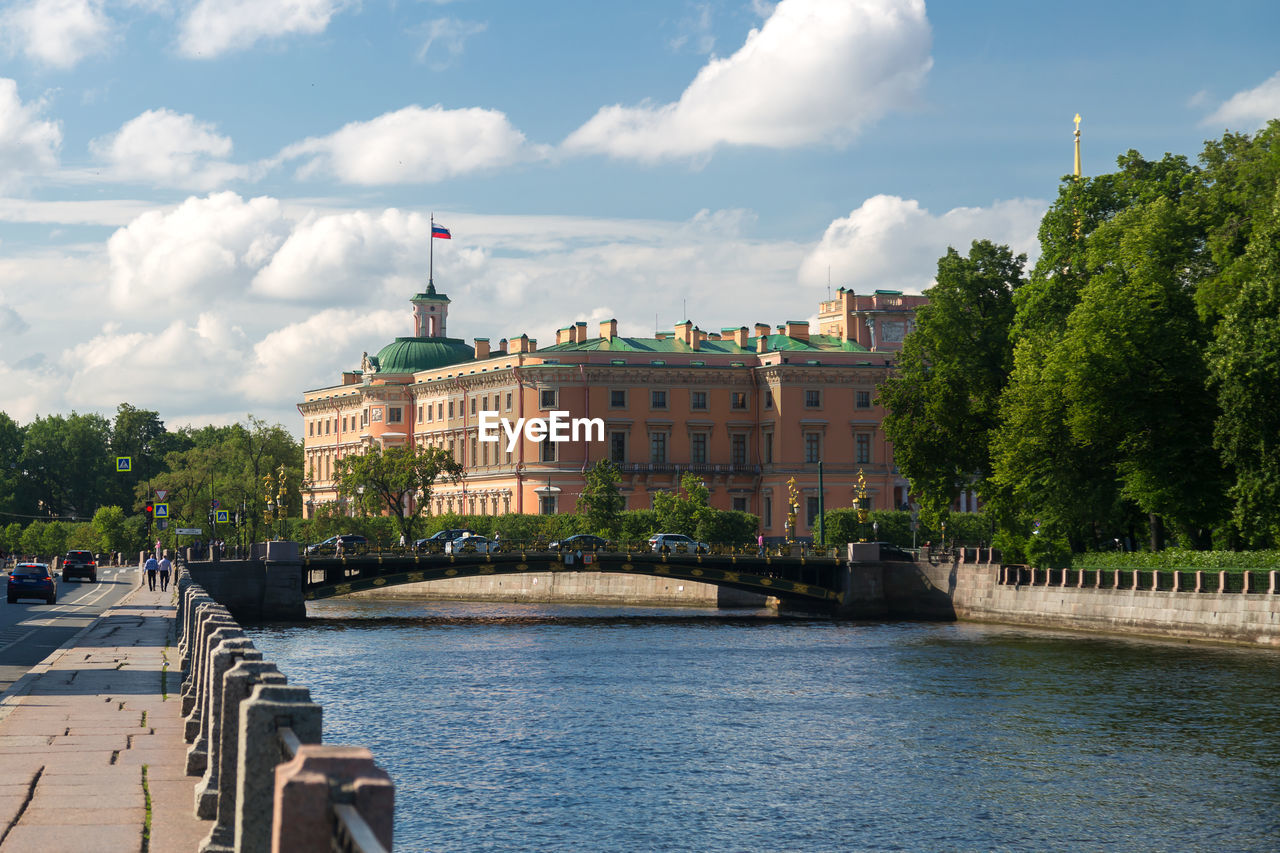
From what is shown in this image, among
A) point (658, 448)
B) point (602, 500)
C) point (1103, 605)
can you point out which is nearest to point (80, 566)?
point (602, 500)

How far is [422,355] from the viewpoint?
422 ft

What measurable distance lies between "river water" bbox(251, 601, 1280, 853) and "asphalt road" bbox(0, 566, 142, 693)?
5.96 meters

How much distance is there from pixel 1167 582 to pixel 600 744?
29.2 meters

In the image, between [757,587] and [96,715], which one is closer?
[96,715]

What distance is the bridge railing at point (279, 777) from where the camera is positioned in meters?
5.73

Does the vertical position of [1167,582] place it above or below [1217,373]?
below

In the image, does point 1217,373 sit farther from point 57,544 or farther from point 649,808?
point 57,544

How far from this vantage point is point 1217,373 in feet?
159

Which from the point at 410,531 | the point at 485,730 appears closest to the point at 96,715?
the point at 485,730

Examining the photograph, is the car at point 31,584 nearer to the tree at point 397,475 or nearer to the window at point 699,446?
the tree at point 397,475

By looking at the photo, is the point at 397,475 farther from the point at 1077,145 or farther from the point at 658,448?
the point at 1077,145

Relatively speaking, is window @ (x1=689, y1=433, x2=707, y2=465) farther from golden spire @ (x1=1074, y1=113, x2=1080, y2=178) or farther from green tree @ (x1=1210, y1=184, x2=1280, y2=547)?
green tree @ (x1=1210, y1=184, x2=1280, y2=547)

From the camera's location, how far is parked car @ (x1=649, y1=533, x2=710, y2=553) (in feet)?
266

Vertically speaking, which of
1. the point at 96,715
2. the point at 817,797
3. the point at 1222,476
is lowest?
the point at 817,797
